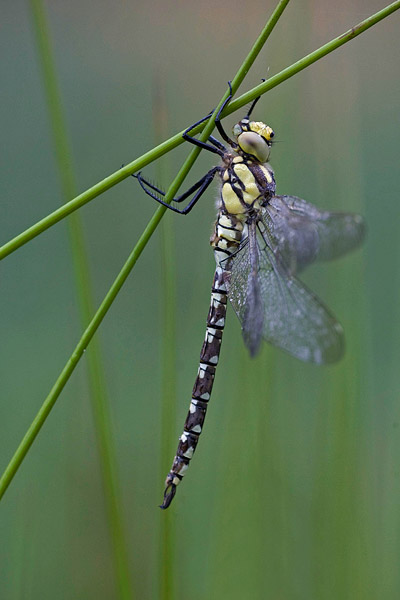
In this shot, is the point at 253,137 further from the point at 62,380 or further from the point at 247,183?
the point at 62,380

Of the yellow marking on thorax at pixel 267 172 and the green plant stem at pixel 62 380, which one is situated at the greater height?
the yellow marking on thorax at pixel 267 172

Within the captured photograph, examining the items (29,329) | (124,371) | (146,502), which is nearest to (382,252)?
(124,371)

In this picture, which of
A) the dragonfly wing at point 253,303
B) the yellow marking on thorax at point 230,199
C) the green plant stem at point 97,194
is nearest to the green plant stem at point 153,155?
the green plant stem at point 97,194

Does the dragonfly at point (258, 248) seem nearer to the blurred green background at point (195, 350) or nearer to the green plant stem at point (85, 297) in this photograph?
the blurred green background at point (195, 350)

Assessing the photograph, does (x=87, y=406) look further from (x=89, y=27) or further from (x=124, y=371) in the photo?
(x=89, y=27)

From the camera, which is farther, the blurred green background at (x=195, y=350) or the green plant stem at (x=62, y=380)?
the blurred green background at (x=195, y=350)

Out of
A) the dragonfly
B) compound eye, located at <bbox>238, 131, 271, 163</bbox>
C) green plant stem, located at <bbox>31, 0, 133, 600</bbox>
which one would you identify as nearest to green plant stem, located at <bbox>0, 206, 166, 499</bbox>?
green plant stem, located at <bbox>31, 0, 133, 600</bbox>
